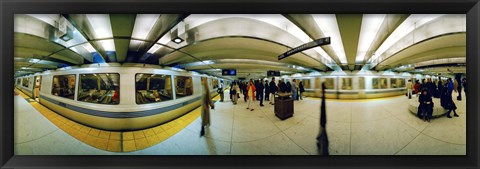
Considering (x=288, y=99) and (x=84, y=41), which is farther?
(x=288, y=99)

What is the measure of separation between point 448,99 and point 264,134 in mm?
2347

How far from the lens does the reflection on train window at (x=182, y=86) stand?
159cm

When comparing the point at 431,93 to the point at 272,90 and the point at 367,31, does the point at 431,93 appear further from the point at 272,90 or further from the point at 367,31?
the point at 272,90

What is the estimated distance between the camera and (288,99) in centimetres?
167

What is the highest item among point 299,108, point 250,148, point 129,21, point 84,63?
point 129,21

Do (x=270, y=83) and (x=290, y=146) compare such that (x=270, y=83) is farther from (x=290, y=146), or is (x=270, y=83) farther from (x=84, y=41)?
(x=84, y=41)

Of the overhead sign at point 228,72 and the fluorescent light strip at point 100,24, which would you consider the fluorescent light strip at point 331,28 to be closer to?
the overhead sign at point 228,72

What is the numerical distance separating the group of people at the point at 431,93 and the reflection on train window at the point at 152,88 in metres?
3.35

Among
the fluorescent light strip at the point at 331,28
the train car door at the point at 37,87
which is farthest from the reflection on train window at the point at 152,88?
the fluorescent light strip at the point at 331,28

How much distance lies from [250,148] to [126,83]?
5.53ft

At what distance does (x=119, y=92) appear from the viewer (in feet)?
4.86
